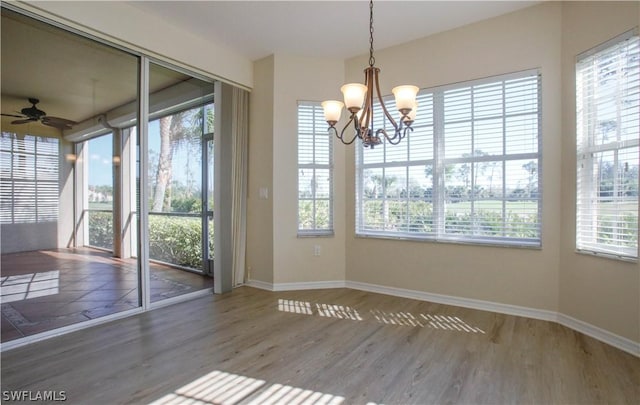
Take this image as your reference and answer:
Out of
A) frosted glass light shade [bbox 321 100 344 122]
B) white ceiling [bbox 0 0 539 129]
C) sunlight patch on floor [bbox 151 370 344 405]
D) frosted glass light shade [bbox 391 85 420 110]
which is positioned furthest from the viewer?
white ceiling [bbox 0 0 539 129]

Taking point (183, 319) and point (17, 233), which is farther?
point (183, 319)

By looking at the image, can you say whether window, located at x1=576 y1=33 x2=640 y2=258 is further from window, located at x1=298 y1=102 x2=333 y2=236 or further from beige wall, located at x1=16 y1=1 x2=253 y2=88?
beige wall, located at x1=16 y1=1 x2=253 y2=88

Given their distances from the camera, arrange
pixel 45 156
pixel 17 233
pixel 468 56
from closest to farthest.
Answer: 1. pixel 17 233
2. pixel 45 156
3. pixel 468 56

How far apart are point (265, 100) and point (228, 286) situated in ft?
7.99

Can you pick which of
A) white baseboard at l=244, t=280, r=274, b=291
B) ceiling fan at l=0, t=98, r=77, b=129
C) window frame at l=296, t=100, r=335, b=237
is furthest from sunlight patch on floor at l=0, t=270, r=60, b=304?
window frame at l=296, t=100, r=335, b=237

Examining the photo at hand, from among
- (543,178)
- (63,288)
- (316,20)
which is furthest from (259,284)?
(543,178)

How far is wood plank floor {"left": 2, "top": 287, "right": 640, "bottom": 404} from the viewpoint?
1.91m

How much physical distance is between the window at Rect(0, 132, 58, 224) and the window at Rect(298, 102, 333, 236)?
2.50 metres

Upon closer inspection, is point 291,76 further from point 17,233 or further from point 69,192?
point 17,233

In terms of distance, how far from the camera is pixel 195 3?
9.95 ft

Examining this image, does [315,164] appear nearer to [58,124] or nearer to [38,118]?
[58,124]

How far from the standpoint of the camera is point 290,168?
412 centimetres

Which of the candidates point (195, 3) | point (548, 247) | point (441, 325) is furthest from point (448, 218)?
point (195, 3)

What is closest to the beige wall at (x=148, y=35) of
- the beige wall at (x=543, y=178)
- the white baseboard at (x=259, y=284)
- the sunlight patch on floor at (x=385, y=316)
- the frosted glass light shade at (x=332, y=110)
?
the beige wall at (x=543, y=178)
